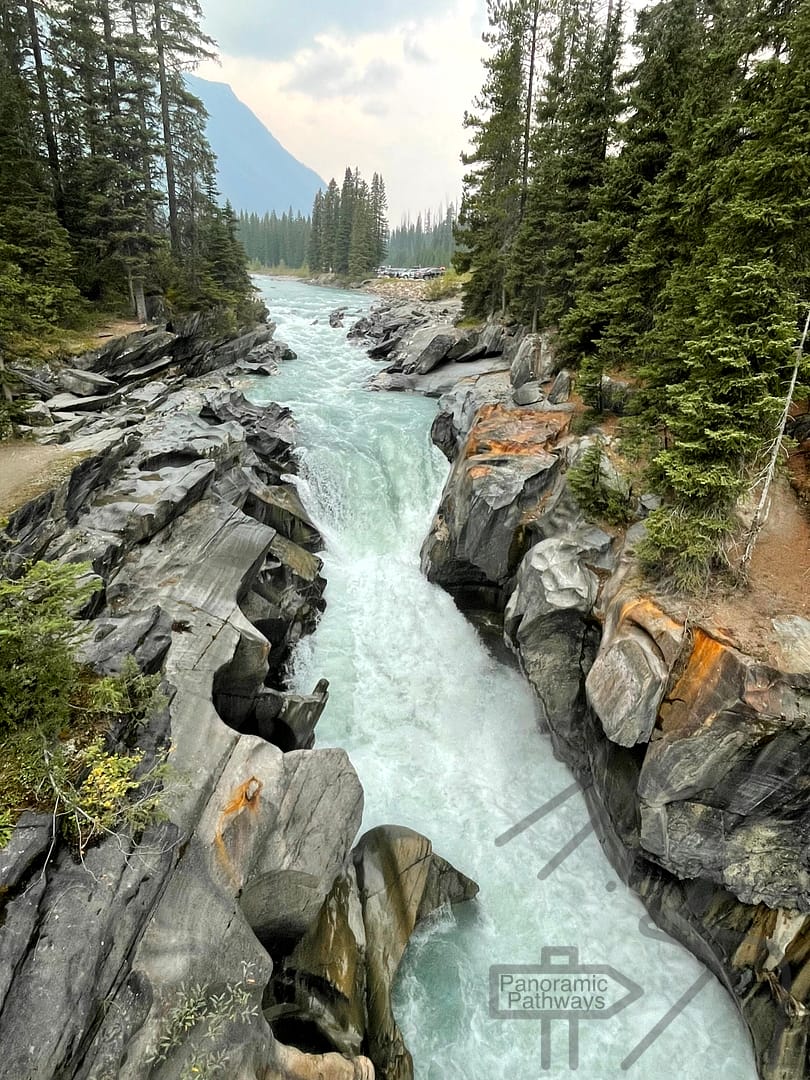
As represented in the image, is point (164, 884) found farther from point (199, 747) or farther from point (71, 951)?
point (199, 747)

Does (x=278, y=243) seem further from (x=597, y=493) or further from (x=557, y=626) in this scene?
(x=557, y=626)

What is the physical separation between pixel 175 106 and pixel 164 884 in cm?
3838

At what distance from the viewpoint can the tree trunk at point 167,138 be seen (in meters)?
27.1

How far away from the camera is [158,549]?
12.5m

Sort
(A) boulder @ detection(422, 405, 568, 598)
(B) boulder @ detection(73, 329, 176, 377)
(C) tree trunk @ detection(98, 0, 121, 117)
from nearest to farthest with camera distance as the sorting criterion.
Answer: (A) boulder @ detection(422, 405, 568, 598) < (B) boulder @ detection(73, 329, 176, 377) < (C) tree trunk @ detection(98, 0, 121, 117)

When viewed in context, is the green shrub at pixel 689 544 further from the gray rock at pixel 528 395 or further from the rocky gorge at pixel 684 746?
the gray rock at pixel 528 395

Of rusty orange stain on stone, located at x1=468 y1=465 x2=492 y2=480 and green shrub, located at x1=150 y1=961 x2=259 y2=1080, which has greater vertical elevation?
rusty orange stain on stone, located at x1=468 y1=465 x2=492 y2=480

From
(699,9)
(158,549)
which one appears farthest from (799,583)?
(699,9)

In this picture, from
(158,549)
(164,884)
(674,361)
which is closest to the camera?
(164,884)

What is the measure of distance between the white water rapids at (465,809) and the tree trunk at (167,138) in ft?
63.4

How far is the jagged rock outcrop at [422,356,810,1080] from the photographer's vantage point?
7.92m

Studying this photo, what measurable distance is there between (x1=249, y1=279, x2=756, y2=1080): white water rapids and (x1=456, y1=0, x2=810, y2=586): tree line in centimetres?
638

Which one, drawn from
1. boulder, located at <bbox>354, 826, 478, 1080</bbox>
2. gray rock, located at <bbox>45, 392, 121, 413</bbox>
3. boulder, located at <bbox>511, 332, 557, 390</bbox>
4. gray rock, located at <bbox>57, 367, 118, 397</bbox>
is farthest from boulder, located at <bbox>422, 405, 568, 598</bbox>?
gray rock, located at <bbox>57, 367, 118, 397</bbox>

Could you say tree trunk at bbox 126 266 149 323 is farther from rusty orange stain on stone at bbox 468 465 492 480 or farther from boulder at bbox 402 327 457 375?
rusty orange stain on stone at bbox 468 465 492 480
